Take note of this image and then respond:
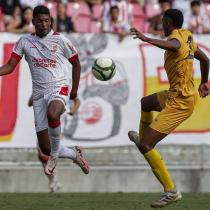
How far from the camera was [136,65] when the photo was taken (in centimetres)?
1570

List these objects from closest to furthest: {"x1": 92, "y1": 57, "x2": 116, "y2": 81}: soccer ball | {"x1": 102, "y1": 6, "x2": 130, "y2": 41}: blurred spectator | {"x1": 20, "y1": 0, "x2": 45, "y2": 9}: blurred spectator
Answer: {"x1": 92, "y1": 57, "x2": 116, "y2": 81}: soccer ball
{"x1": 102, "y1": 6, "x2": 130, "y2": 41}: blurred spectator
{"x1": 20, "y1": 0, "x2": 45, "y2": 9}: blurred spectator

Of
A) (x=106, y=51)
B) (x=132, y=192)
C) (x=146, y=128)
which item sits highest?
(x=106, y=51)

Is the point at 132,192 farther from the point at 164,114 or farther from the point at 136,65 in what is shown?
the point at 164,114

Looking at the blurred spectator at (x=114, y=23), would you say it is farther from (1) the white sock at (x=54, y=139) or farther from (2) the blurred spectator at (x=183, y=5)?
(1) the white sock at (x=54, y=139)

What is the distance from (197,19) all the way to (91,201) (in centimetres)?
710

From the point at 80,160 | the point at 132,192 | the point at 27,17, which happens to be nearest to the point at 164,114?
the point at 80,160

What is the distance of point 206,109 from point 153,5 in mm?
4607

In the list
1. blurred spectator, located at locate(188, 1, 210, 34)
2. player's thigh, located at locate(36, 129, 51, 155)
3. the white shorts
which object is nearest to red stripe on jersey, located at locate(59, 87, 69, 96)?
the white shorts

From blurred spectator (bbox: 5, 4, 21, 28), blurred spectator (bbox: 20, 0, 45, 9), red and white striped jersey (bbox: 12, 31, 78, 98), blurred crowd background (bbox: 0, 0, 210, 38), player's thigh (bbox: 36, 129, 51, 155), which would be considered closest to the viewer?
red and white striped jersey (bbox: 12, 31, 78, 98)

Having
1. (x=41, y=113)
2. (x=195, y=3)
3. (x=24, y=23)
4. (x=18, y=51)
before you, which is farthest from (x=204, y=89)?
(x=195, y=3)

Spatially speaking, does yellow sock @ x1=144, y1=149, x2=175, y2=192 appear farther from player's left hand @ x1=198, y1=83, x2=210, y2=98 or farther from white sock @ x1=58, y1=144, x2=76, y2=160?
white sock @ x1=58, y1=144, x2=76, y2=160

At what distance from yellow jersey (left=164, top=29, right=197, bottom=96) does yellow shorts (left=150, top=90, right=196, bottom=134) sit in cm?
9

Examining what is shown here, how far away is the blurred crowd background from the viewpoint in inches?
695

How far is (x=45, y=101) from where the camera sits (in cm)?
1206
